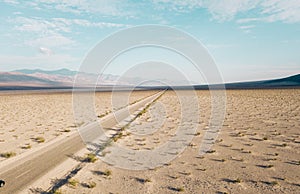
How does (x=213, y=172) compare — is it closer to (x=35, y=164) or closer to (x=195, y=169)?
(x=195, y=169)

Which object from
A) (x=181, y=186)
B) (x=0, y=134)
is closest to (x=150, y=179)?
(x=181, y=186)

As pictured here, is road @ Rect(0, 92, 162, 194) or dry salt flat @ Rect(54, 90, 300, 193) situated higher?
road @ Rect(0, 92, 162, 194)

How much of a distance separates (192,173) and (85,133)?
386 inches

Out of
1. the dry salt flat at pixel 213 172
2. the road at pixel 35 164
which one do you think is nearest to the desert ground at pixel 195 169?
the dry salt flat at pixel 213 172

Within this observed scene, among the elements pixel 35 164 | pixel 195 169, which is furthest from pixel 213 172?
pixel 35 164

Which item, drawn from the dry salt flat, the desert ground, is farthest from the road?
the dry salt flat

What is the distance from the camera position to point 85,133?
17.4 meters

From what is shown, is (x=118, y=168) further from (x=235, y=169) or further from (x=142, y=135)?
(x=142, y=135)

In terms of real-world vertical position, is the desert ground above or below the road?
below

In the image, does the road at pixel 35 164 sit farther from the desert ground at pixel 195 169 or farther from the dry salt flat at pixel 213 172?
the dry salt flat at pixel 213 172

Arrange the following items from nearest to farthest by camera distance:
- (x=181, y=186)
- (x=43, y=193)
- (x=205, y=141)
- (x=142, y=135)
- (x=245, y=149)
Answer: (x=43, y=193)
(x=181, y=186)
(x=245, y=149)
(x=205, y=141)
(x=142, y=135)

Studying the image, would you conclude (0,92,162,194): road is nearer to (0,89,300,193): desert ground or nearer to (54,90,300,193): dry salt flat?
(0,89,300,193): desert ground

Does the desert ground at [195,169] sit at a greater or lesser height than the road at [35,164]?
lesser

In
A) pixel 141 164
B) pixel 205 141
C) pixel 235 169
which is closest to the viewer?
pixel 235 169
